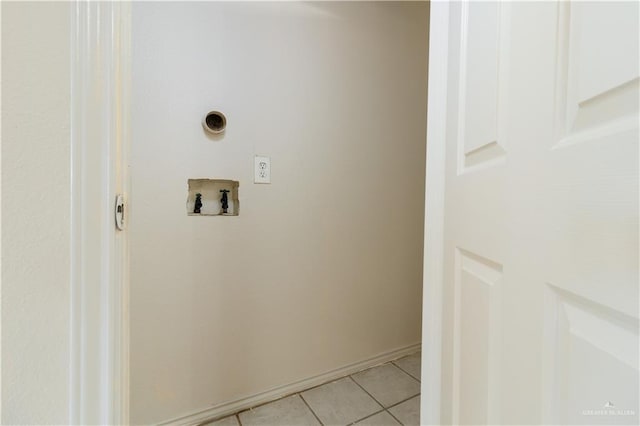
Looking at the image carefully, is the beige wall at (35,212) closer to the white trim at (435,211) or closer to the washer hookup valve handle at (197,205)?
the white trim at (435,211)

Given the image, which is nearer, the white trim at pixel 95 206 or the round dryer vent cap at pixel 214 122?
the white trim at pixel 95 206

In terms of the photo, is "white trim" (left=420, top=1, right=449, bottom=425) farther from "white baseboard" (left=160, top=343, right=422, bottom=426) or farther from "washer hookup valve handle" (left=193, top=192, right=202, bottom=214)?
"washer hookup valve handle" (left=193, top=192, right=202, bottom=214)

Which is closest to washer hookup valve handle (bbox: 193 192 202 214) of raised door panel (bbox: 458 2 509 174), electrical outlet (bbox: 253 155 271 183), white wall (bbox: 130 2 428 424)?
white wall (bbox: 130 2 428 424)

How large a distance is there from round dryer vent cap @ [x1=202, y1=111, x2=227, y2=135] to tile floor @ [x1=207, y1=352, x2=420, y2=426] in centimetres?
140

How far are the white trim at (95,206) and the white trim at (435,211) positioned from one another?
28.8 inches

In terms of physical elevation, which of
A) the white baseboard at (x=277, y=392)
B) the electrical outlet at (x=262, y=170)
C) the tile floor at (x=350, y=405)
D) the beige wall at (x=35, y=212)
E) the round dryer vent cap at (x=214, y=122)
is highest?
the round dryer vent cap at (x=214, y=122)

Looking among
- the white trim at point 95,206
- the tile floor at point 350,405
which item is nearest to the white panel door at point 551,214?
the white trim at point 95,206

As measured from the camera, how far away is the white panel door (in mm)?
280

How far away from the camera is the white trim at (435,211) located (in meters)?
0.74

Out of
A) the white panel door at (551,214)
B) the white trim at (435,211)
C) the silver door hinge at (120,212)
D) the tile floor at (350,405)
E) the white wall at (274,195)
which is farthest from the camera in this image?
the tile floor at (350,405)

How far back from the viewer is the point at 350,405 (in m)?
1.39

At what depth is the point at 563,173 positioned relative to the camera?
342mm

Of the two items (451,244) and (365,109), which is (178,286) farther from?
(365,109)

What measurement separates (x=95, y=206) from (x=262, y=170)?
102 cm
